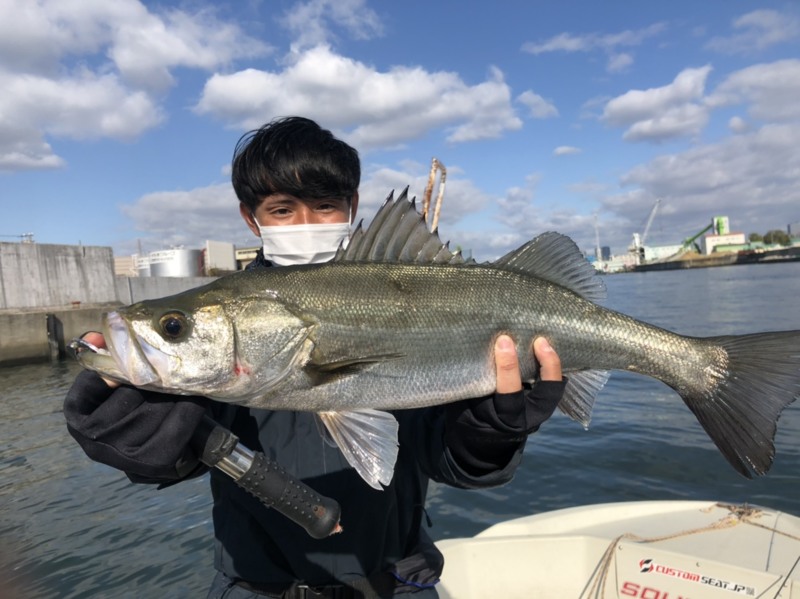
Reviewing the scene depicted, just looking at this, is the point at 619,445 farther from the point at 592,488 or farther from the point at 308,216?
the point at 308,216

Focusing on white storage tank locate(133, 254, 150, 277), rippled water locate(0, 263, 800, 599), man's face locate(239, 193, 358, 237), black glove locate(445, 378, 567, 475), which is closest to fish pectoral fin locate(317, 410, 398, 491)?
black glove locate(445, 378, 567, 475)

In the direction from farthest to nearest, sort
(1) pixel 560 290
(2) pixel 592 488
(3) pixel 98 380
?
(2) pixel 592 488
(1) pixel 560 290
(3) pixel 98 380

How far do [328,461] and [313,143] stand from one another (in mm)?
1860

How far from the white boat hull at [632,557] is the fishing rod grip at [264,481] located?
116 inches

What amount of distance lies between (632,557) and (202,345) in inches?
165

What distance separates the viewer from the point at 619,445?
35.1 ft

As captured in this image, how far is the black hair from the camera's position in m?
3.10

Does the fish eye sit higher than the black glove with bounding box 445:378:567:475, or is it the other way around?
the fish eye

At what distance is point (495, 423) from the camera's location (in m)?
2.48

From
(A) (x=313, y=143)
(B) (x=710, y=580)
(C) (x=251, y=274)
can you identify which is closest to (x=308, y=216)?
(A) (x=313, y=143)

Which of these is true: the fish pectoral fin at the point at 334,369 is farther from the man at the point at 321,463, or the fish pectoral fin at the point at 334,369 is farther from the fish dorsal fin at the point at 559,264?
the fish dorsal fin at the point at 559,264

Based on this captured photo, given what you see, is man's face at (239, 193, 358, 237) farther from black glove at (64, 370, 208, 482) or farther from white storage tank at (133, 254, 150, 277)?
white storage tank at (133, 254, 150, 277)

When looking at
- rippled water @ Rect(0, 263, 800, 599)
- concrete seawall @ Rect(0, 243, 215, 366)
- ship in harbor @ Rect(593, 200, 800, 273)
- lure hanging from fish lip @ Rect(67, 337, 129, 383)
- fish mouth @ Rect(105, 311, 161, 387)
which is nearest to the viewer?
lure hanging from fish lip @ Rect(67, 337, 129, 383)

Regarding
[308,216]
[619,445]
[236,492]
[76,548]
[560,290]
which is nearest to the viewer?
[236,492]
